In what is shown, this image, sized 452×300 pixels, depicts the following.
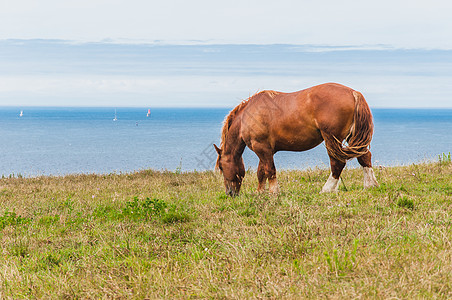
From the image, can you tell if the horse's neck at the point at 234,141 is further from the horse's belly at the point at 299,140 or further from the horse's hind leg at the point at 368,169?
the horse's hind leg at the point at 368,169

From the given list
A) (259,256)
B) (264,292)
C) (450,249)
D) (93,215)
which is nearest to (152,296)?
(264,292)

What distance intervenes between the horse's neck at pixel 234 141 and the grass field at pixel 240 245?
3.48ft

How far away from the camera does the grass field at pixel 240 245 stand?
3.80 m

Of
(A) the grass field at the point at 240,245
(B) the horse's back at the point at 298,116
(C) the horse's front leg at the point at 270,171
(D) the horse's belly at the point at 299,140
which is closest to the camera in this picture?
(A) the grass field at the point at 240,245

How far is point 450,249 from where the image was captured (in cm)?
418

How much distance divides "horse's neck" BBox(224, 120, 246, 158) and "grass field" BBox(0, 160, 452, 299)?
3.48 ft

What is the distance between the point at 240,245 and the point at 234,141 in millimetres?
4583

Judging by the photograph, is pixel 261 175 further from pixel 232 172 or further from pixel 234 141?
pixel 234 141

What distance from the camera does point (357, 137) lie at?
8.19 metres

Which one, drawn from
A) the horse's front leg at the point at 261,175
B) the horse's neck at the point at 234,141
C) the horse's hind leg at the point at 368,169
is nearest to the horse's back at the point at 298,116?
the horse's neck at the point at 234,141

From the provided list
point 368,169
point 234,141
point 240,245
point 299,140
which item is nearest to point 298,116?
point 299,140

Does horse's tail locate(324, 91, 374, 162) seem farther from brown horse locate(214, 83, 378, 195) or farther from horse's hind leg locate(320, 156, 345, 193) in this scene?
horse's hind leg locate(320, 156, 345, 193)

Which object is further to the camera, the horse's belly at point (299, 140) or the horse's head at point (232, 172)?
the horse's head at point (232, 172)

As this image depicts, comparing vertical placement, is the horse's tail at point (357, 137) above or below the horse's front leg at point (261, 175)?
above
